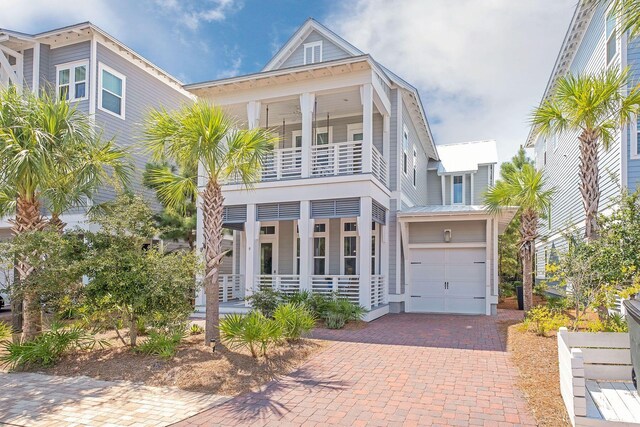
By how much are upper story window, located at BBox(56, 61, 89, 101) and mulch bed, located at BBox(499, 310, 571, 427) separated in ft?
58.2

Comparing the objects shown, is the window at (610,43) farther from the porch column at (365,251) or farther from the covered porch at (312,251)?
the porch column at (365,251)

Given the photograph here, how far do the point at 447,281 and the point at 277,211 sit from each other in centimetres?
675

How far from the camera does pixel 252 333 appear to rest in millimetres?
7844

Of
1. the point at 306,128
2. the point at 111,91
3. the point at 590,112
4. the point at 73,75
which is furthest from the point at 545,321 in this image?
the point at 73,75

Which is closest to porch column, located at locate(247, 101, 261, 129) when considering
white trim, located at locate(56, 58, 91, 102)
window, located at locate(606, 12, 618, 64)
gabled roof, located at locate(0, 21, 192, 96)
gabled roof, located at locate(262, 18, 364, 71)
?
gabled roof, located at locate(262, 18, 364, 71)

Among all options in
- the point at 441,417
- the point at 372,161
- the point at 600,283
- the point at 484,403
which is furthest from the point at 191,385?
the point at 372,161

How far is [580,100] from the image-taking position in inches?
385

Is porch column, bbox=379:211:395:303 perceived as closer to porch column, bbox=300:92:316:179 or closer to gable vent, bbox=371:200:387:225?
gable vent, bbox=371:200:387:225

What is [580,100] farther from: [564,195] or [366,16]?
[564,195]

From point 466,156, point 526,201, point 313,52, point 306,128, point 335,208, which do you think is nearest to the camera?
point 526,201

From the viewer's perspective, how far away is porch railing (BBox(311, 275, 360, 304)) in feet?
44.5

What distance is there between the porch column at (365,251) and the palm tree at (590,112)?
203 inches

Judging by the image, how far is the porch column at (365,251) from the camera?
13.0 m

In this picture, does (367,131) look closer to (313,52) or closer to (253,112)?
(253,112)
